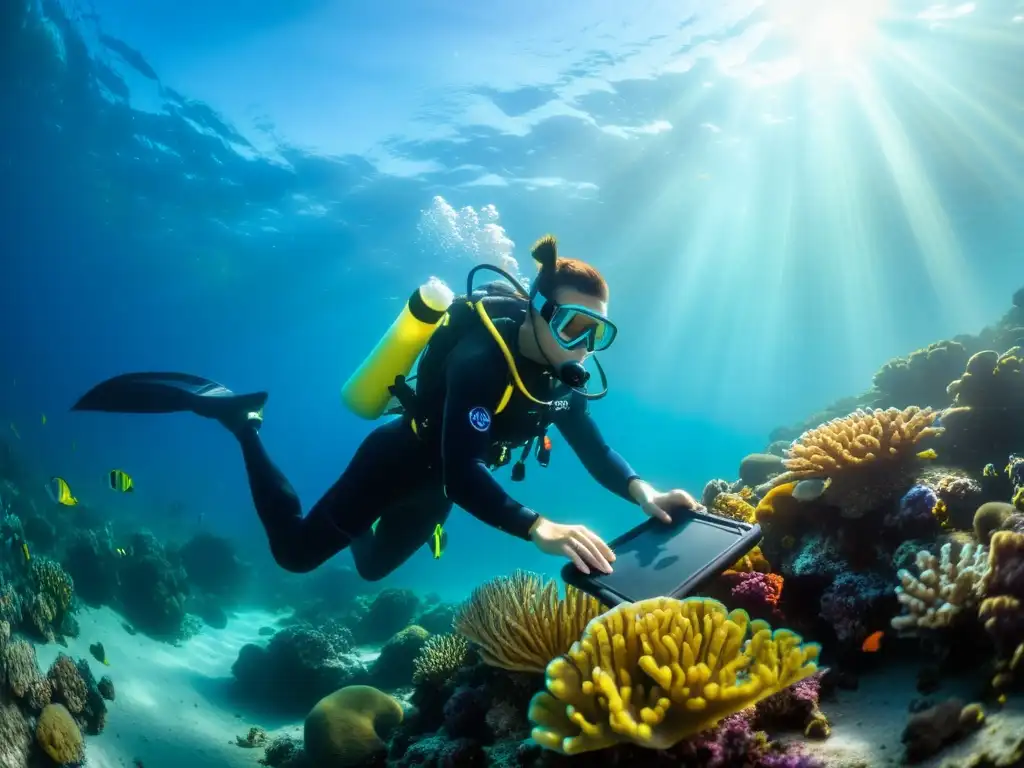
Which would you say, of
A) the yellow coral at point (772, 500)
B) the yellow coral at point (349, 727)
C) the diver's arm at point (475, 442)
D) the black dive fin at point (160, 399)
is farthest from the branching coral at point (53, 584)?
the yellow coral at point (772, 500)

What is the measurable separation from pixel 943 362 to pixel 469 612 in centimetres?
1263

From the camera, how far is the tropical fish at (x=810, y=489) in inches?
167

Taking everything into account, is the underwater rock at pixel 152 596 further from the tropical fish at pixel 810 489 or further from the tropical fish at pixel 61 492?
the tropical fish at pixel 810 489

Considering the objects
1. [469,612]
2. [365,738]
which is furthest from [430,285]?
[365,738]

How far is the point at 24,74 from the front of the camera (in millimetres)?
23281

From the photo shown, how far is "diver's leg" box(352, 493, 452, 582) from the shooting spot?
229 inches

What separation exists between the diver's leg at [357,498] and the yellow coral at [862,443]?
322 centimetres

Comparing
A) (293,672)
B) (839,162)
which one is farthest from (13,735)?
(839,162)

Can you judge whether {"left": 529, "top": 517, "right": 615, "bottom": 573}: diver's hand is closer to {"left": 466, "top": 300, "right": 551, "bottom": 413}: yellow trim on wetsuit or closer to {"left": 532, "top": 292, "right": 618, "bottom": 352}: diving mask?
{"left": 466, "top": 300, "right": 551, "bottom": 413}: yellow trim on wetsuit

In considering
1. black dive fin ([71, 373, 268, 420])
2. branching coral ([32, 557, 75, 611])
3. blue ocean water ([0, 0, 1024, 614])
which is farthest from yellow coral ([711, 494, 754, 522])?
blue ocean water ([0, 0, 1024, 614])

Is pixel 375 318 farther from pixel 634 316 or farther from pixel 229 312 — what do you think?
pixel 634 316

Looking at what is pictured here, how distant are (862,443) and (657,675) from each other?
3158 millimetres

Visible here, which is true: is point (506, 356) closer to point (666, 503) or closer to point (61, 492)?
point (666, 503)

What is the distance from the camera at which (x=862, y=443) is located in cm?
434
